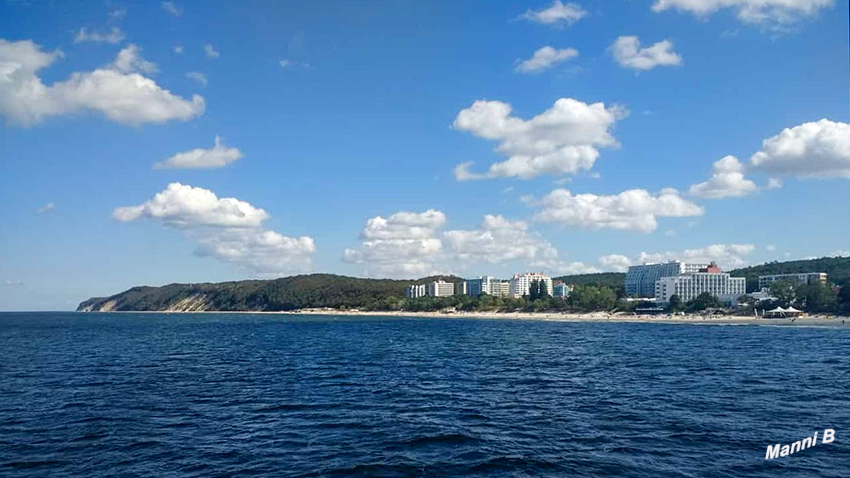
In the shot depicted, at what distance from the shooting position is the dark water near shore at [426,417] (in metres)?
25.8

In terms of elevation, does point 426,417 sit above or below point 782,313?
above

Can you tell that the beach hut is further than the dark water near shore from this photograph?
Yes

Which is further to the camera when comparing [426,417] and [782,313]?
[782,313]

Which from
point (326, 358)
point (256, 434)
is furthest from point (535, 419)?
point (326, 358)

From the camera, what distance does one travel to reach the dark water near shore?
2577 centimetres

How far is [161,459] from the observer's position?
27.0 meters

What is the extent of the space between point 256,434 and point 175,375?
28.7 meters

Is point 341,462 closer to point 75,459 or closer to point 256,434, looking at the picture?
point 256,434

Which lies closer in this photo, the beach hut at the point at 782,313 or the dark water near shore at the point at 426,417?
the dark water near shore at the point at 426,417

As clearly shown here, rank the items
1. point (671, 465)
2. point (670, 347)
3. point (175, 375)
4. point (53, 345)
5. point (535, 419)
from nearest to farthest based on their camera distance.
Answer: point (671, 465), point (535, 419), point (175, 375), point (670, 347), point (53, 345)

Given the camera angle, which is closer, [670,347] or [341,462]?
[341,462]

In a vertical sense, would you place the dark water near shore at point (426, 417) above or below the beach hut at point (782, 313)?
above

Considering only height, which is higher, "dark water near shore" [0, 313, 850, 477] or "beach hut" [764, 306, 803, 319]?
"dark water near shore" [0, 313, 850, 477]

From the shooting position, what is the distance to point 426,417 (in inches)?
1384
